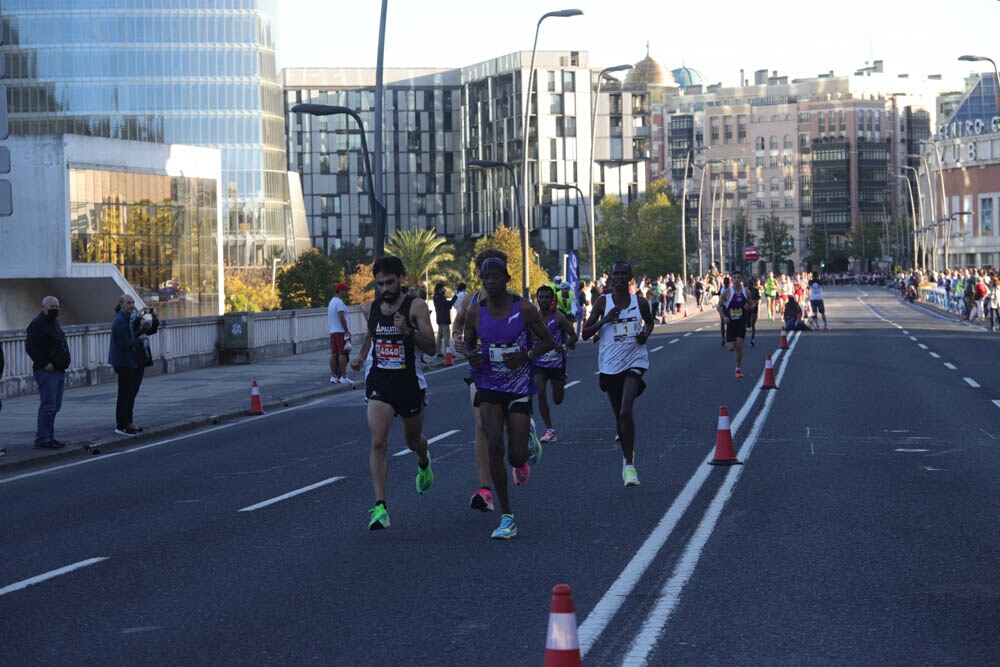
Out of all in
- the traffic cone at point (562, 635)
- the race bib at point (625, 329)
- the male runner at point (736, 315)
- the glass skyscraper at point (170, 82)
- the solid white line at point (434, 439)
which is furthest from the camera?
the glass skyscraper at point (170, 82)

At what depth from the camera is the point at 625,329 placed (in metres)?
12.6

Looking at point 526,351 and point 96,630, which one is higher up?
point 526,351

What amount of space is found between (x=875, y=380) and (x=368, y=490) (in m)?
14.7

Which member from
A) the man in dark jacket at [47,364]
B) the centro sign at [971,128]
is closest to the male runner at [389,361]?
the man in dark jacket at [47,364]

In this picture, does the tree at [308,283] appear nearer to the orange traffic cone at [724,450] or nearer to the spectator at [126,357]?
the spectator at [126,357]

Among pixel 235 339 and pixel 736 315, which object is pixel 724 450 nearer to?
pixel 736 315

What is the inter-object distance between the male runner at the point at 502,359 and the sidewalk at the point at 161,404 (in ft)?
26.1

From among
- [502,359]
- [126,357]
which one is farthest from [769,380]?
[502,359]

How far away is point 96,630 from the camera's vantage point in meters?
7.34

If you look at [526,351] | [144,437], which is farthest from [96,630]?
[144,437]

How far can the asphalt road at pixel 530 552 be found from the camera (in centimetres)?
685

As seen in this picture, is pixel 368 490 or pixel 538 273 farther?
pixel 538 273

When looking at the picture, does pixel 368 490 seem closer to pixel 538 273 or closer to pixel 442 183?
pixel 538 273

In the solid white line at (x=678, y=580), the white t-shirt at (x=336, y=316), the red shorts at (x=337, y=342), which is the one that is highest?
the white t-shirt at (x=336, y=316)
